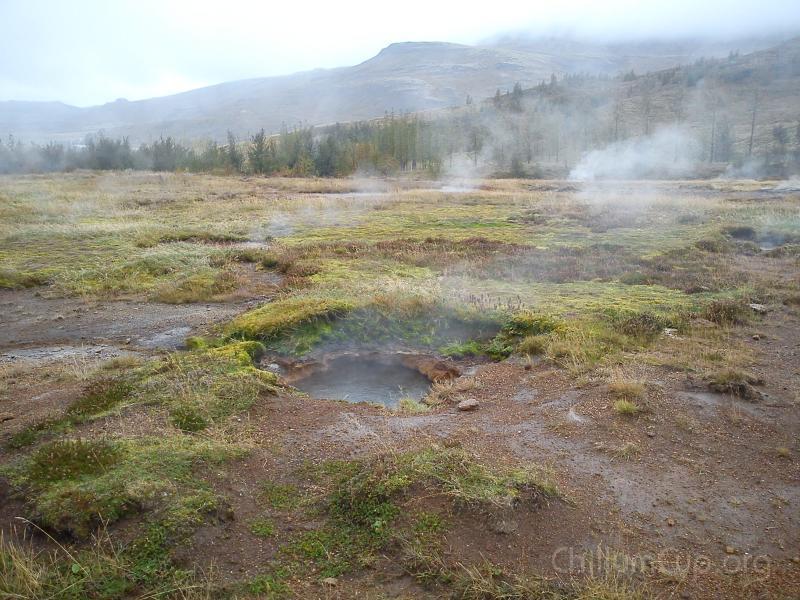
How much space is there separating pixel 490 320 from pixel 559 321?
1.35m

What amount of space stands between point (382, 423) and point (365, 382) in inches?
91.7

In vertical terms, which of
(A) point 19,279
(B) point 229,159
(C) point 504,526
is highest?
(B) point 229,159

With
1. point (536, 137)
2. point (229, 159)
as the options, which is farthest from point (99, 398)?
point (536, 137)

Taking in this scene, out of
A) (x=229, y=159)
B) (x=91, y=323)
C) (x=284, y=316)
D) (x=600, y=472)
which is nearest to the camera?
(x=600, y=472)

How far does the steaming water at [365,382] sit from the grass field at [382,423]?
47 cm

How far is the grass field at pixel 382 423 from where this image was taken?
16.2ft

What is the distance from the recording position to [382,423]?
7.49 meters

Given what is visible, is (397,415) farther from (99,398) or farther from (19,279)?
(19,279)

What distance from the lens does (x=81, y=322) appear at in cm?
1238

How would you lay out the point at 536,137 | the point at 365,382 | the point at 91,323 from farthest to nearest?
the point at 536,137 → the point at 91,323 → the point at 365,382

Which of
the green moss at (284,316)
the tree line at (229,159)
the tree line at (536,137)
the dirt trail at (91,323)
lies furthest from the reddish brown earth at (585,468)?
the tree line at (536,137)

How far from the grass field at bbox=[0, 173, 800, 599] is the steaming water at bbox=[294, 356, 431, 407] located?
47 centimetres

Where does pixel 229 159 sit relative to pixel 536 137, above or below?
below

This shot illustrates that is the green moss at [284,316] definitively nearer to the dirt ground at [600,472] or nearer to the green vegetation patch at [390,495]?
the dirt ground at [600,472]
